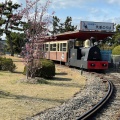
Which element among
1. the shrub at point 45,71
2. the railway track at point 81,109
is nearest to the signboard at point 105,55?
the shrub at point 45,71

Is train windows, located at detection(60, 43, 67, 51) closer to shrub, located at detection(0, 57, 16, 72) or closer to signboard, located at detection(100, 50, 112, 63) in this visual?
signboard, located at detection(100, 50, 112, 63)

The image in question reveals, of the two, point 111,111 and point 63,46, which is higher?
point 63,46

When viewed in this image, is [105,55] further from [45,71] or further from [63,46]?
[45,71]

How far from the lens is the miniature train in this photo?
71.6 ft

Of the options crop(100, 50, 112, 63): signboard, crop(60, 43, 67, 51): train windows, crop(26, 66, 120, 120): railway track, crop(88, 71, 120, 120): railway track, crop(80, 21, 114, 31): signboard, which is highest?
crop(80, 21, 114, 31): signboard

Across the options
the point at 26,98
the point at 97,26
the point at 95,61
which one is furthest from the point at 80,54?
the point at 26,98

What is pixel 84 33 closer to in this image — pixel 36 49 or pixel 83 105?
pixel 36 49

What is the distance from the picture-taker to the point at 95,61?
21.8 m

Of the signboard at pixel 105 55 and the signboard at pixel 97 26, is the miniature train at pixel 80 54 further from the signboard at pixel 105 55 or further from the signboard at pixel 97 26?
the signboard at pixel 97 26

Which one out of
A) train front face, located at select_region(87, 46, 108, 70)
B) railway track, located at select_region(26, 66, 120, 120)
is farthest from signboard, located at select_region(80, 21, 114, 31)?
railway track, located at select_region(26, 66, 120, 120)

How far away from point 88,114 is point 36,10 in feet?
25.7

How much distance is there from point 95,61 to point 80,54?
2209mm

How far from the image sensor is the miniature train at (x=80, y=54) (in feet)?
71.6

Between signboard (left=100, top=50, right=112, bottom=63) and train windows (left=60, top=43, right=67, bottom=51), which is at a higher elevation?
train windows (left=60, top=43, right=67, bottom=51)
